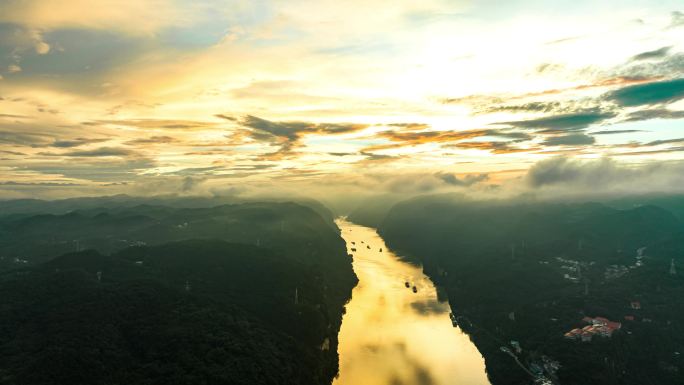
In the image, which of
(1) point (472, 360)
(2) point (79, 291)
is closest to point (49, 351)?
(2) point (79, 291)

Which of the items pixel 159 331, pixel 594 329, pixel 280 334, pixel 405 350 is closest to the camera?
pixel 159 331

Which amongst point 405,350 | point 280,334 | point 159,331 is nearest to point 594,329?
point 405,350

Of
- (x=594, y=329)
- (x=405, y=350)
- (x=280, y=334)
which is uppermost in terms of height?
(x=280, y=334)

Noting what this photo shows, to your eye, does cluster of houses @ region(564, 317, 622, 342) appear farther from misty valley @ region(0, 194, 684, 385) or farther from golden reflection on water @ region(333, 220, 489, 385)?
golden reflection on water @ region(333, 220, 489, 385)

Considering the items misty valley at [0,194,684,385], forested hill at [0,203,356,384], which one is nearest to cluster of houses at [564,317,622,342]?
misty valley at [0,194,684,385]

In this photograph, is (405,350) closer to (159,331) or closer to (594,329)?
(594,329)

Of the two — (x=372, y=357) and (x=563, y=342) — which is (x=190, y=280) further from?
(x=563, y=342)

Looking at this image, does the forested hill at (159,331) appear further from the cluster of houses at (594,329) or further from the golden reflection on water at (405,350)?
the cluster of houses at (594,329)

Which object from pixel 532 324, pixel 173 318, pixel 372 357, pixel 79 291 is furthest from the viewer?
pixel 532 324
